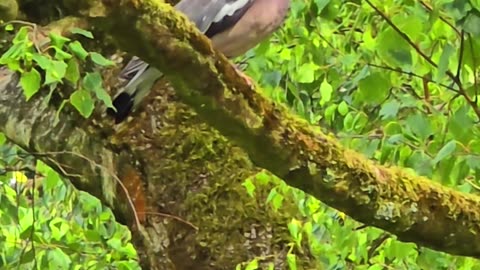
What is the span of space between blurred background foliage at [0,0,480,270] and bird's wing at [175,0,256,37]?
17cm

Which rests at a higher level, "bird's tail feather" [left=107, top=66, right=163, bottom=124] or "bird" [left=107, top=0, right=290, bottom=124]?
"bird" [left=107, top=0, right=290, bottom=124]

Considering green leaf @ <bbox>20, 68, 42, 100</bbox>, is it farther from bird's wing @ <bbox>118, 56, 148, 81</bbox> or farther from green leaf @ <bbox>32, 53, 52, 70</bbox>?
bird's wing @ <bbox>118, 56, 148, 81</bbox>

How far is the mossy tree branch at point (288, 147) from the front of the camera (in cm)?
145

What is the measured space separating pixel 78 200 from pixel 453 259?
1.50 metres

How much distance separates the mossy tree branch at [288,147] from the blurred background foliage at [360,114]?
208 millimetres

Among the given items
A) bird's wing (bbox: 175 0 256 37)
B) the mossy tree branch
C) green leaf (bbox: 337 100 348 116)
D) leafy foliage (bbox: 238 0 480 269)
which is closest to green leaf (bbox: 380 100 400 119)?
leafy foliage (bbox: 238 0 480 269)

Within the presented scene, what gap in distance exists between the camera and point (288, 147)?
5.86 feet

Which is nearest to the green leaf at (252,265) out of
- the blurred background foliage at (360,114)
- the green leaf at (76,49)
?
the blurred background foliage at (360,114)

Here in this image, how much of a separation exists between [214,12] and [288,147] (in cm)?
115

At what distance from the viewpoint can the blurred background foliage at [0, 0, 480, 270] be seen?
2.33 m

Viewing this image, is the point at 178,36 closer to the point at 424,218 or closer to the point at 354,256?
the point at 424,218

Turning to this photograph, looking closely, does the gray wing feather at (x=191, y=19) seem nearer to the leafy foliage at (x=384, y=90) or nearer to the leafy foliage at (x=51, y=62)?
the leafy foliage at (x=384, y=90)

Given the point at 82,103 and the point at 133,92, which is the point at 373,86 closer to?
the point at 133,92

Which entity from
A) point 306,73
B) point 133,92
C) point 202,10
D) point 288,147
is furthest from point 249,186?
point 288,147
